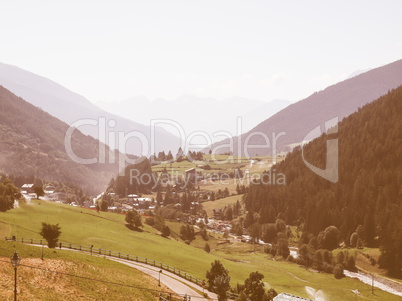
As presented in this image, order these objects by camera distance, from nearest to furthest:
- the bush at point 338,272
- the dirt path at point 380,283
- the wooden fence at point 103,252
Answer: the wooden fence at point 103,252, the dirt path at point 380,283, the bush at point 338,272

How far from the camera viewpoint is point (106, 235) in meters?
116

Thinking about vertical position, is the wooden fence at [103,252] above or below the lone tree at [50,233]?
below

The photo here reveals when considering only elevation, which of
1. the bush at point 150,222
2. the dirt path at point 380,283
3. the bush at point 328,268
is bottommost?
the dirt path at point 380,283

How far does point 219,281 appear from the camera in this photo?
72875 millimetres

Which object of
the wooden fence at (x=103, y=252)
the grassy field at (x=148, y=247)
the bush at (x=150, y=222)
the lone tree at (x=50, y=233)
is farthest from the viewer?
the bush at (x=150, y=222)

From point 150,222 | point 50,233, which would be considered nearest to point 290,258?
point 150,222

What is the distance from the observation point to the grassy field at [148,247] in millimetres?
102188

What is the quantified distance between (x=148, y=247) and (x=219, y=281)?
144ft

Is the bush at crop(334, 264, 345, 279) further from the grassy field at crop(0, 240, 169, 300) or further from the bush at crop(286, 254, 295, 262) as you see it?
the grassy field at crop(0, 240, 169, 300)

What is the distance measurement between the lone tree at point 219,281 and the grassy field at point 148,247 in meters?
13.9

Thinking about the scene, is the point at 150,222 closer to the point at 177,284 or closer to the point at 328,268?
the point at 328,268

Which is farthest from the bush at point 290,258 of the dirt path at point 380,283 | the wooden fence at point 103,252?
the wooden fence at point 103,252

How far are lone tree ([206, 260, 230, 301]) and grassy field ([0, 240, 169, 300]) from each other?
960 cm

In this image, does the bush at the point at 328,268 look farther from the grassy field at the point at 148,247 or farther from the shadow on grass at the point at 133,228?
the shadow on grass at the point at 133,228
